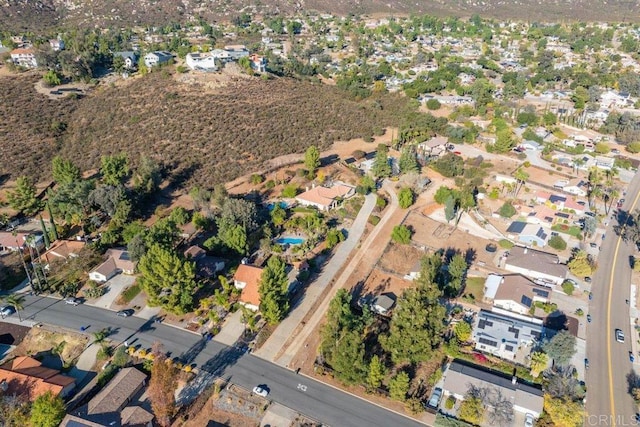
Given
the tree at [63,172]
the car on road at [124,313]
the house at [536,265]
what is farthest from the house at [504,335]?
the tree at [63,172]

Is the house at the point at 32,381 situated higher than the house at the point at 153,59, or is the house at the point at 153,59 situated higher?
the house at the point at 153,59

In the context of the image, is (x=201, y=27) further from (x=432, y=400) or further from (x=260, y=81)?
(x=432, y=400)

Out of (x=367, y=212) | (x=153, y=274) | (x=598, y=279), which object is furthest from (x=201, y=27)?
(x=598, y=279)

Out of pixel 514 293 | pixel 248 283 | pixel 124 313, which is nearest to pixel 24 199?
pixel 124 313

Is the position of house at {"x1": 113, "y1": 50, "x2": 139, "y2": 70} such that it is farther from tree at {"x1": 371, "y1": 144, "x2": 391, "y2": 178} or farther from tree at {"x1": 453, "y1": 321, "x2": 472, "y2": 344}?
tree at {"x1": 453, "y1": 321, "x2": 472, "y2": 344}

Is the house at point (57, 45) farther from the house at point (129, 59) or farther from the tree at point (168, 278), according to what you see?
the tree at point (168, 278)

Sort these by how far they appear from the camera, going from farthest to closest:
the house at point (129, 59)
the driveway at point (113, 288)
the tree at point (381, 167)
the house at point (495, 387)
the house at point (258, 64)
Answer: the house at point (258, 64) < the house at point (129, 59) < the tree at point (381, 167) < the driveway at point (113, 288) < the house at point (495, 387)
